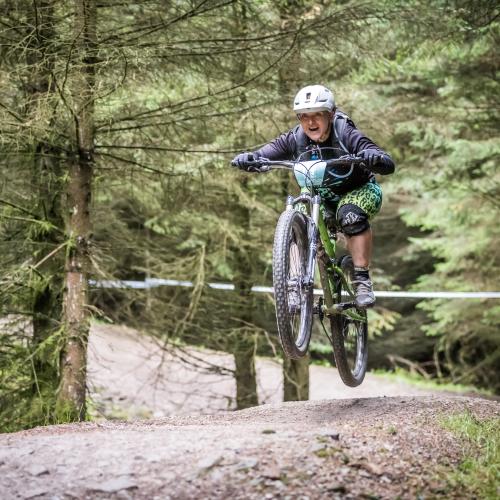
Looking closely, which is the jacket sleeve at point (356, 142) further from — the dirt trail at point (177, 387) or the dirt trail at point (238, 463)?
the dirt trail at point (177, 387)

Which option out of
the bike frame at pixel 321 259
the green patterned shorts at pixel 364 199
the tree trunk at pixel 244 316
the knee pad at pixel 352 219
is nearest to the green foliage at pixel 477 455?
the bike frame at pixel 321 259

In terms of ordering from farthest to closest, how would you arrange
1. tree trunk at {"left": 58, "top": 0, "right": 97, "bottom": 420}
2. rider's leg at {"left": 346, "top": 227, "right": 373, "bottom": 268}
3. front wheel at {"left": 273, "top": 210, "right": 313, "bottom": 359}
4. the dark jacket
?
tree trunk at {"left": 58, "top": 0, "right": 97, "bottom": 420} < rider's leg at {"left": 346, "top": 227, "right": 373, "bottom": 268} < the dark jacket < front wheel at {"left": 273, "top": 210, "right": 313, "bottom": 359}

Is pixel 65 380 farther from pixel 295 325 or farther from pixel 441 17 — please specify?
pixel 441 17

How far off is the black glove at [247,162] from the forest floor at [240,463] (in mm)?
2113

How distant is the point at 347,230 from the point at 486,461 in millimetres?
2285

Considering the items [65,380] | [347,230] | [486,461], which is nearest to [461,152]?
[347,230]

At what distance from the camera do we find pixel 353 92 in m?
10.5

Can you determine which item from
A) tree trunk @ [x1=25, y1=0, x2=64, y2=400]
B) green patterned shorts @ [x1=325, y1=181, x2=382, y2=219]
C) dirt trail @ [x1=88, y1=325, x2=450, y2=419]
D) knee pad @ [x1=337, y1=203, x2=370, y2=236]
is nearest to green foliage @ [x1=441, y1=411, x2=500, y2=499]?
knee pad @ [x1=337, y1=203, x2=370, y2=236]

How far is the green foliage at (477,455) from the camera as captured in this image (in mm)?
4270

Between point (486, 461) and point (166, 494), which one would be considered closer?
point (166, 494)

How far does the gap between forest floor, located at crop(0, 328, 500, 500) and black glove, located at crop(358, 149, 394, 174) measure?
1888 millimetres

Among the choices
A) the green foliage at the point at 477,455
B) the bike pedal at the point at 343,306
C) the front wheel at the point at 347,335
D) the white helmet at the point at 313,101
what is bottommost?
the green foliage at the point at 477,455

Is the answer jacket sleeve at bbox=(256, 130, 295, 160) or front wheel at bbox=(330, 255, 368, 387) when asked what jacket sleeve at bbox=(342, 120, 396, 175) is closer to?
jacket sleeve at bbox=(256, 130, 295, 160)

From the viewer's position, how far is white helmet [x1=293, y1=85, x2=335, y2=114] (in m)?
5.93
